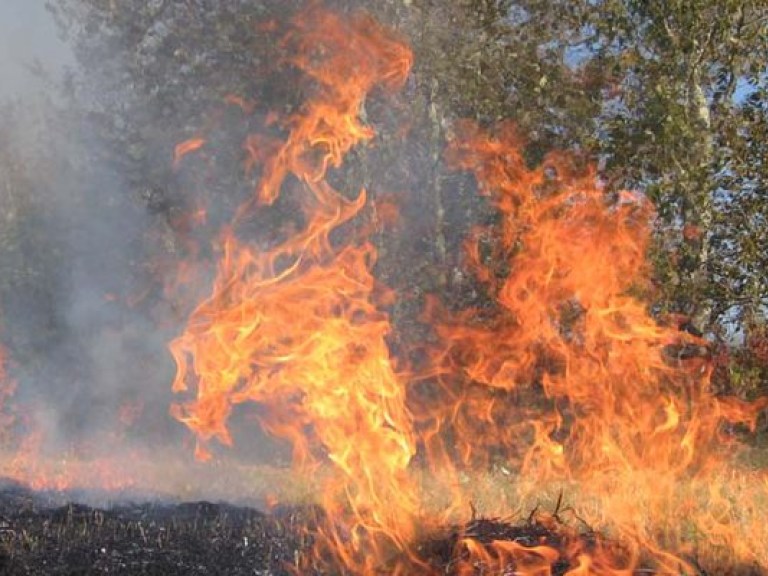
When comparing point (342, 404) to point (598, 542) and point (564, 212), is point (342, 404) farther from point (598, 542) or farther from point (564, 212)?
point (564, 212)

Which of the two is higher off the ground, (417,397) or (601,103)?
(601,103)

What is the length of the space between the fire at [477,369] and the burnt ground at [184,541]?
0.17 meters

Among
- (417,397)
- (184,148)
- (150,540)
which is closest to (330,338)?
(150,540)

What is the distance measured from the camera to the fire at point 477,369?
6.95m

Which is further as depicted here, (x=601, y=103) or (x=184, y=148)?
(x=184, y=148)

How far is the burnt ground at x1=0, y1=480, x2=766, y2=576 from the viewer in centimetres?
589

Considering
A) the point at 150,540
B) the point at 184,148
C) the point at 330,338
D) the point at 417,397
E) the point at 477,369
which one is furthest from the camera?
the point at 184,148

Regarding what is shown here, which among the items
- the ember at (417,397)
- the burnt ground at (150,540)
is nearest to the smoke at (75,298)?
the ember at (417,397)

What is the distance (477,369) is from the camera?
12242 millimetres

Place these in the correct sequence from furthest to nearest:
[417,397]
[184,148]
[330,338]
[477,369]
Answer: [184,148]
[417,397]
[477,369]
[330,338]

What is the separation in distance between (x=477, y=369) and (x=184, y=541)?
634 cm

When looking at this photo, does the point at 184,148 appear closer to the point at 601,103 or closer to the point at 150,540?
the point at 601,103

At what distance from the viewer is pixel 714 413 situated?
12602 millimetres

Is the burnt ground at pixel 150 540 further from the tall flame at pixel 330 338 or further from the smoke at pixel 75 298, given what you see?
the smoke at pixel 75 298
